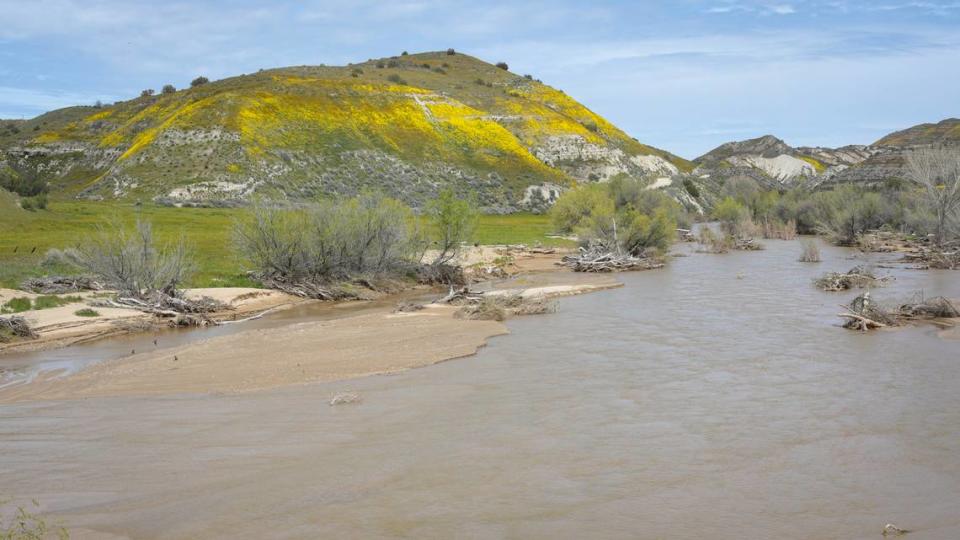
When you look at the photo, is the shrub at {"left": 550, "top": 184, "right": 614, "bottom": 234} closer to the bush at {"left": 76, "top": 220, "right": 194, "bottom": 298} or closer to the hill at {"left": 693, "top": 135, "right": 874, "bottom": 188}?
the bush at {"left": 76, "top": 220, "right": 194, "bottom": 298}

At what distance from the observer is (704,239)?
42906 millimetres

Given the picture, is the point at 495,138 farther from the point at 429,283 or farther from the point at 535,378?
the point at 535,378

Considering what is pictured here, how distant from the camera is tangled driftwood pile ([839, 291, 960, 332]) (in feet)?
52.4

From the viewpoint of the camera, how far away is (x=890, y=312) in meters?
16.5

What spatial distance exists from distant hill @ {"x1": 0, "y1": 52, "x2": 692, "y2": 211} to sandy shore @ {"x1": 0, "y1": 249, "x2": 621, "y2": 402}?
31.9m

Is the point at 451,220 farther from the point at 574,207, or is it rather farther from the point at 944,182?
the point at 944,182

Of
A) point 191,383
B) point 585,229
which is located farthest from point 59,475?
point 585,229

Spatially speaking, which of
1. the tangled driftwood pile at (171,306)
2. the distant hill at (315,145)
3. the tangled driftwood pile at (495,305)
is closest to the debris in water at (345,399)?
the tangled driftwood pile at (495,305)

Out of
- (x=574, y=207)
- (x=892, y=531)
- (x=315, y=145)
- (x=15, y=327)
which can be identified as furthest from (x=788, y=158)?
(x=892, y=531)

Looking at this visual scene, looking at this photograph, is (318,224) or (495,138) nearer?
(318,224)

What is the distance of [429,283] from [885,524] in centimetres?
2167

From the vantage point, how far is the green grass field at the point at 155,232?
77.4ft

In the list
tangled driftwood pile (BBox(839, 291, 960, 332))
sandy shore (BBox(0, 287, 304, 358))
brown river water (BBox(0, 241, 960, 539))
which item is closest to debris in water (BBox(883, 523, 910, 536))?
brown river water (BBox(0, 241, 960, 539))

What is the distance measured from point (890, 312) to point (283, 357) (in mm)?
Answer: 13052
